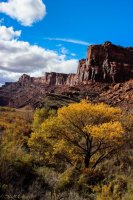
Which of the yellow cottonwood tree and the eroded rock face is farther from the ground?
the eroded rock face

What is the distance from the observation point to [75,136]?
26.9 m

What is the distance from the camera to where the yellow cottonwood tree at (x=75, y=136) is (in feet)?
84.1

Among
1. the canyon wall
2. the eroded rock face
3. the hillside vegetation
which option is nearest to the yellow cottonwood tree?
the hillside vegetation

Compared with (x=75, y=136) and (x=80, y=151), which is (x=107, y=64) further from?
(x=80, y=151)

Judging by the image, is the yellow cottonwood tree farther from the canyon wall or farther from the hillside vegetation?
the canyon wall

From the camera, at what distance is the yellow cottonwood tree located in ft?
84.1

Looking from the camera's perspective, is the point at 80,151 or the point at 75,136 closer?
the point at 80,151

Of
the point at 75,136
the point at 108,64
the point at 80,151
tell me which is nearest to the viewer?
the point at 80,151

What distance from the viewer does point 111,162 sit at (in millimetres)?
26375

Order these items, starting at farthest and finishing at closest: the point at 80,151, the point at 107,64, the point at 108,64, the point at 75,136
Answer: the point at 107,64, the point at 108,64, the point at 75,136, the point at 80,151

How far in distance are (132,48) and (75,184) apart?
122143 millimetres

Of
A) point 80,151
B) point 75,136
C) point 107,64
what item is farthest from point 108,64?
point 80,151

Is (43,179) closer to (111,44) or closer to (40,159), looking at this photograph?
(40,159)

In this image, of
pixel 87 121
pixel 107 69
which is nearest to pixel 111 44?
pixel 107 69
